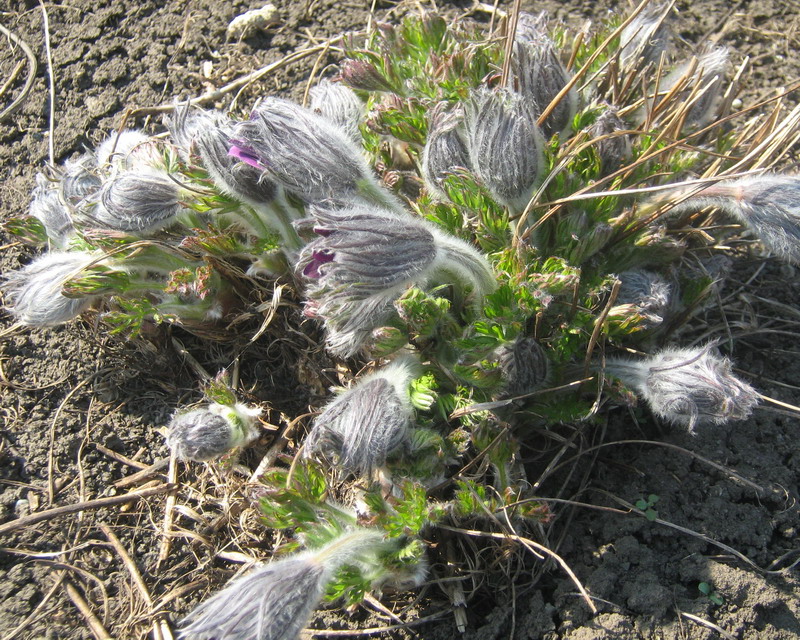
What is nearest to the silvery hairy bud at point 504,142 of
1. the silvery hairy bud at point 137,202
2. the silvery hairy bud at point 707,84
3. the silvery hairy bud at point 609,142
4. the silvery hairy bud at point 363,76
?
the silvery hairy bud at point 609,142

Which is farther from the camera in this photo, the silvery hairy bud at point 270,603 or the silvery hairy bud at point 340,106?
the silvery hairy bud at point 340,106

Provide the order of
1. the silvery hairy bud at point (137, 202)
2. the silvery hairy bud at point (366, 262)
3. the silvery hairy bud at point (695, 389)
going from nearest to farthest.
Result: the silvery hairy bud at point (366, 262)
the silvery hairy bud at point (695, 389)
the silvery hairy bud at point (137, 202)

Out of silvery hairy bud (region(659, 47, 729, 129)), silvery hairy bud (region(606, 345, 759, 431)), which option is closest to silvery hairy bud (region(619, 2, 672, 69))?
silvery hairy bud (region(659, 47, 729, 129))

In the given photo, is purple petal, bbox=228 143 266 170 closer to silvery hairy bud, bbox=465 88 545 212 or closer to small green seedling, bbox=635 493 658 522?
silvery hairy bud, bbox=465 88 545 212

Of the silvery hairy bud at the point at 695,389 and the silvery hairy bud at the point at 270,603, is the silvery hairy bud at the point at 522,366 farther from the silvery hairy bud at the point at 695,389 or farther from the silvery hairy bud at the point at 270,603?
the silvery hairy bud at the point at 270,603

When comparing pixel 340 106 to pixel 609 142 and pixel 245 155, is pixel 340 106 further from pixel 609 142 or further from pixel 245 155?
pixel 609 142

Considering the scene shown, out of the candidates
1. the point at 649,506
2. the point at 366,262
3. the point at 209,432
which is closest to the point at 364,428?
the point at 366,262

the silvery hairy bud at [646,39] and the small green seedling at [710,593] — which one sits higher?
the silvery hairy bud at [646,39]
